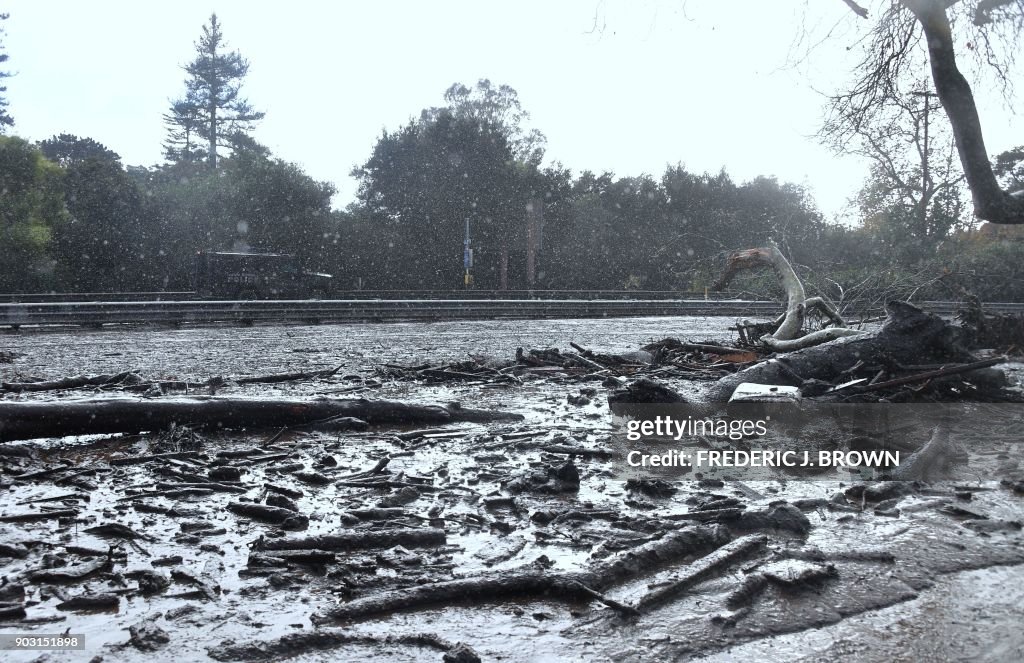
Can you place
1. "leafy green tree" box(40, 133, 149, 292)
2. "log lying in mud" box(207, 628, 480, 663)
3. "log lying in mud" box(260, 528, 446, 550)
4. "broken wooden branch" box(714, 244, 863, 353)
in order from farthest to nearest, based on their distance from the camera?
"leafy green tree" box(40, 133, 149, 292) → "broken wooden branch" box(714, 244, 863, 353) → "log lying in mud" box(260, 528, 446, 550) → "log lying in mud" box(207, 628, 480, 663)

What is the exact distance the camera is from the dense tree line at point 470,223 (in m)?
36.0

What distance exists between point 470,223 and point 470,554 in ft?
129

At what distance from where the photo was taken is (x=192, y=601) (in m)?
2.99

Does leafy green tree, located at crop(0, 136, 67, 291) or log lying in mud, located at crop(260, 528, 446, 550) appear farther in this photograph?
leafy green tree, located at crop(0, 136, 67, 291)

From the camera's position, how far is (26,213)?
36.4 metres

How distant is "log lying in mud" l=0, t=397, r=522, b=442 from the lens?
578cm

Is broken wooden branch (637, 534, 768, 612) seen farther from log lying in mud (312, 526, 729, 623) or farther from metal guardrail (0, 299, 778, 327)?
metal guardrail (0, 299, 778, 327)

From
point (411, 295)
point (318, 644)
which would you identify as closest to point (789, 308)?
point (318, 644)

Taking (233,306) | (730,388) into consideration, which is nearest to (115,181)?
(233,306)

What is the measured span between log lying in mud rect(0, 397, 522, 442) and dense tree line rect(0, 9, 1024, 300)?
1155 inches

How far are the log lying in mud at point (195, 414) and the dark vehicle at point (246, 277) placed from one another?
23467 mm

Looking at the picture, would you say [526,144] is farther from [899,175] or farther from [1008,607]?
[1008,607]

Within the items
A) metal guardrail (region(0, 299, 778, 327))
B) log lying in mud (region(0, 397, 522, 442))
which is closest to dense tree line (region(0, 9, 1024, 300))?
metal guardrail (region(0, 299, 778, 327))

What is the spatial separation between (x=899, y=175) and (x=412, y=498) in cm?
4071
